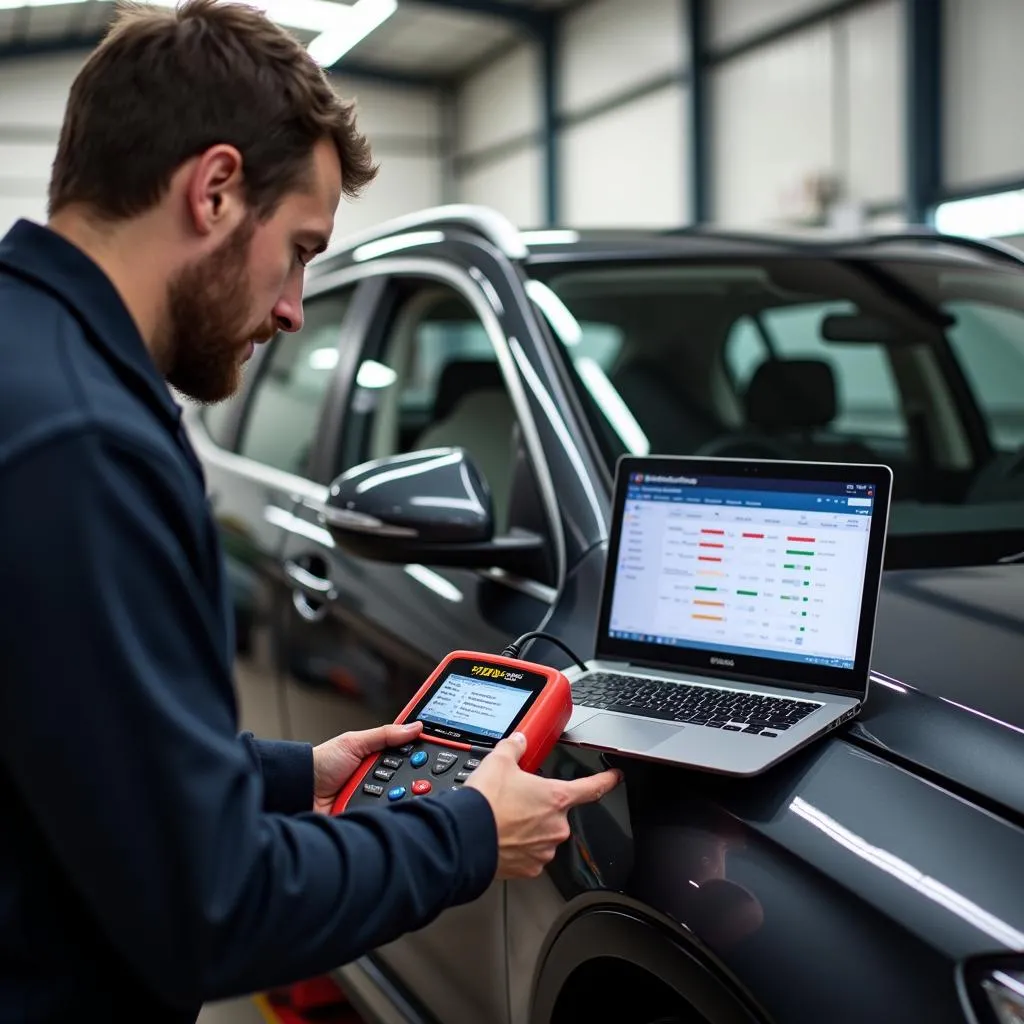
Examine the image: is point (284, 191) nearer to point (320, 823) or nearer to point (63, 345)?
point (63, 345)

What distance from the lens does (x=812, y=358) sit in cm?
238

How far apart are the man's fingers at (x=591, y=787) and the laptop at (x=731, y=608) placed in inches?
1.2

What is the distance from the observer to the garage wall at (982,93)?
7.29 metres

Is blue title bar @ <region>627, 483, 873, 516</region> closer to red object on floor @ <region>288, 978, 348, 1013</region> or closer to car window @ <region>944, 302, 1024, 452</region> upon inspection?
car window @ <region>944, 302, 1024, 452</region>

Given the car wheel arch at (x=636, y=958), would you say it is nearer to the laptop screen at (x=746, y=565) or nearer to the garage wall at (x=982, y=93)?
the laptop screen at (x=746, y=565)

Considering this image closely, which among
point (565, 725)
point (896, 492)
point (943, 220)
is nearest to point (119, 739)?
point (565, 725)

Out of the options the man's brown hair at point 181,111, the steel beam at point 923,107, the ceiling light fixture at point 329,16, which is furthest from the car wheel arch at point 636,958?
the ceiling light fixture at point 329,16

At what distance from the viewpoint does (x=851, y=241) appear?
2.44 m

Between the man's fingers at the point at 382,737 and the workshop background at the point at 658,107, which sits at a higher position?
the workshop background at the point at 658,107

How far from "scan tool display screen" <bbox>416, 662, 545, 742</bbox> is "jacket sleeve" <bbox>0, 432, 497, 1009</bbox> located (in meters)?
0.33

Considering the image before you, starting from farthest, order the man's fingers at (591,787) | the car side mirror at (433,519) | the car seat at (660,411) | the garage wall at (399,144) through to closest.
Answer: the garage wall at (399,144) < the car seat at (660,411) < the car side mirror at (433,519) < the man's fingers at (591,787)

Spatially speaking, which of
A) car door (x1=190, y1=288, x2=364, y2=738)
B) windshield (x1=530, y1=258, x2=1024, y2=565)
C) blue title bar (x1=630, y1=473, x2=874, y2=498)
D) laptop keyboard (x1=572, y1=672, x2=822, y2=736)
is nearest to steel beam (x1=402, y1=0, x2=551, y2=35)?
car door (x1=190, y1=288, x2=364, y2=738)

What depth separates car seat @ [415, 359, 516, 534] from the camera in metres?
2.35

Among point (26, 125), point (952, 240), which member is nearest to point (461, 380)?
point (952, 240)
